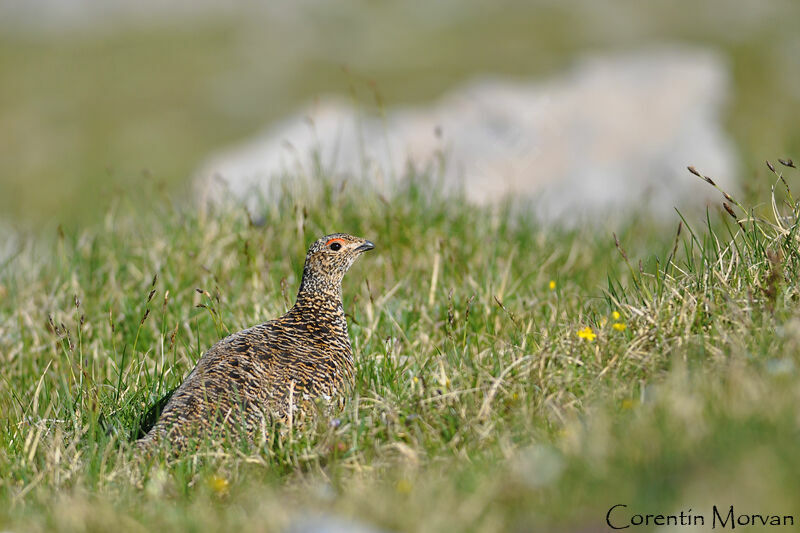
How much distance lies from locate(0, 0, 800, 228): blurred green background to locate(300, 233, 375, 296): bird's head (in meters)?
11.1

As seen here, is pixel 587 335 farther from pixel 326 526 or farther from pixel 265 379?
pixel 326 526

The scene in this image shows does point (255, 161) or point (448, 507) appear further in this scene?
point (255, 161)

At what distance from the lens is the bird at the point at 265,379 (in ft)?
12.6

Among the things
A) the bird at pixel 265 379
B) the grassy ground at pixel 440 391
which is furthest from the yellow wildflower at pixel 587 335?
the bird at pixel 265 379

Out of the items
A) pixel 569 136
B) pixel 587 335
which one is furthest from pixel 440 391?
pixel 569 136

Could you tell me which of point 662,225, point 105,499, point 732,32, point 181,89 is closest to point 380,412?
point 105,499

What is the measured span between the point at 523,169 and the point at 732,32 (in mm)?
11541

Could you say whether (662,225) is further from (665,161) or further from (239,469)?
(239,469)

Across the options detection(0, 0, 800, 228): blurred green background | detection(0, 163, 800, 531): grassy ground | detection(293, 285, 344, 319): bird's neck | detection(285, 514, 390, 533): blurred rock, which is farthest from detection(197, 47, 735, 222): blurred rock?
detection(285, 514, 390, 533): blurred rock

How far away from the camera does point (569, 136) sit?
41.3 ft

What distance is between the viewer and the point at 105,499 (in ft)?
10.6

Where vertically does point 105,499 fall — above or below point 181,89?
below

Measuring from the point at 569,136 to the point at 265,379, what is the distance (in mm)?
9260

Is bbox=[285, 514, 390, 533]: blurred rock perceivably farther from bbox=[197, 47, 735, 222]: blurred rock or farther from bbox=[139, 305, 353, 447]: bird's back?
bbox=[197, 47, 735, 222]: blurred rock
